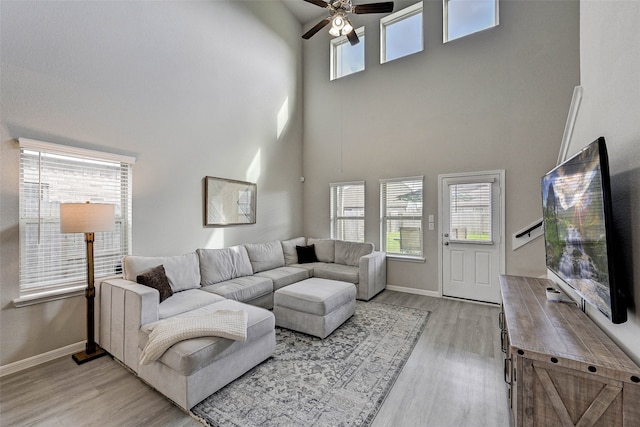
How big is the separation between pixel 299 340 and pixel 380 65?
4.83 m

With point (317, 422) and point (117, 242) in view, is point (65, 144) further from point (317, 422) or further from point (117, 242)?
point (317, 422)

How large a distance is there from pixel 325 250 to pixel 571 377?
13.2 feet

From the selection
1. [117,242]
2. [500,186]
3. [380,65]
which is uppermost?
[380,65]

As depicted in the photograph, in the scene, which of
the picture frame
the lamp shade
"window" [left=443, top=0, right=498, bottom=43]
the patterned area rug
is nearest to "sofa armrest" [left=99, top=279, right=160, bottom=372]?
the lamp shade

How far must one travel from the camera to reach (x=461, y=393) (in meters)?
2.04

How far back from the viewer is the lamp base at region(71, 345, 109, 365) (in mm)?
2495

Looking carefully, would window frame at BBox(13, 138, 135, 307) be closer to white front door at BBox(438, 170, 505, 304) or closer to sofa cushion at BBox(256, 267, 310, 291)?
sofa cushion at BBox(256, 267, 310, 291)

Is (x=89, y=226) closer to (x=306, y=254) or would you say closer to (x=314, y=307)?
(x=314, y=307)

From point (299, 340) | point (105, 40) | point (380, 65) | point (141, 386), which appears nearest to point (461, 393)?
point (299, 340)

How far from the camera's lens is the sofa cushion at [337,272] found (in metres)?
4.21

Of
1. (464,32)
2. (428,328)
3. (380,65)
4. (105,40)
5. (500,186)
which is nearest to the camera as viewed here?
(105,40)

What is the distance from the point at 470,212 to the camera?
13.7ft

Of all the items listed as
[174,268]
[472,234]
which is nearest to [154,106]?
[174,268]

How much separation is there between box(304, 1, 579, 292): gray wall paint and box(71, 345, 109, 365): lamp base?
3.92 meters
